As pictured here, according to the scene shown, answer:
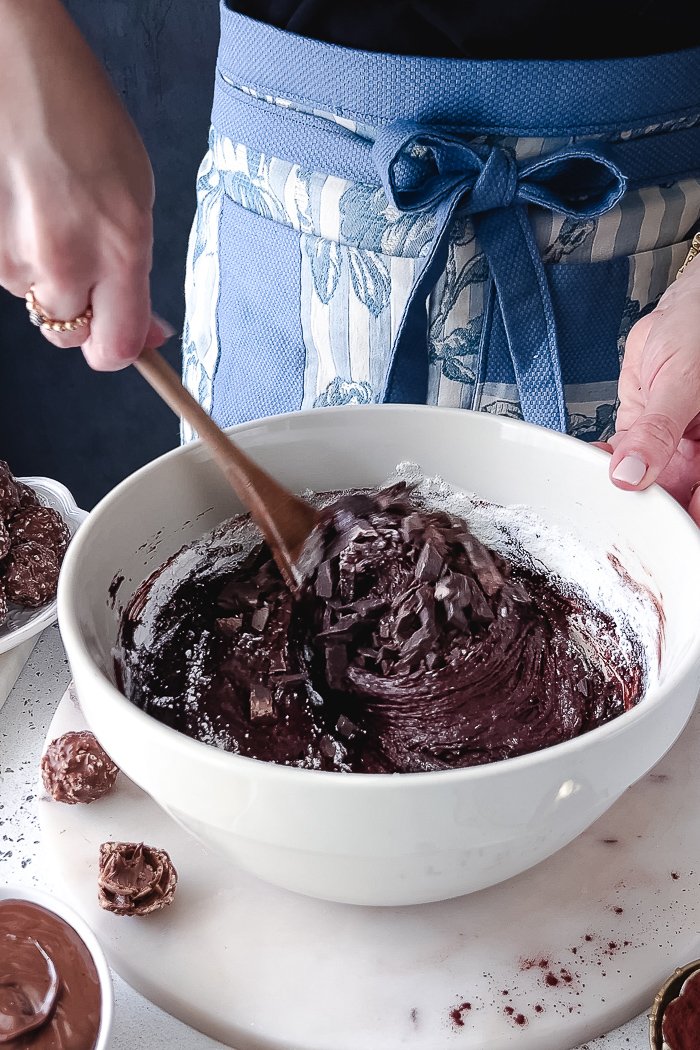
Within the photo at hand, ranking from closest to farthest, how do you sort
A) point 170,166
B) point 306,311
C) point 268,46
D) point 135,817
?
1. point 135,817
2. point 268,46
3. point 306,311
4. point 170,166

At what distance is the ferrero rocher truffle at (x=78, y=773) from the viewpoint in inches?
29.6

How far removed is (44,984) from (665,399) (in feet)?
2.26

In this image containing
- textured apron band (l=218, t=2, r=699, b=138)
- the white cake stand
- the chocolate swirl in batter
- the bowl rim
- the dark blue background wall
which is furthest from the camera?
the dark blue background wall

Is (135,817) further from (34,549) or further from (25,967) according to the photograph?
(34,549)

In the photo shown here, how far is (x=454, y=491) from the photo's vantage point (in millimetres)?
904

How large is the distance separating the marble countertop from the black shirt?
73cm

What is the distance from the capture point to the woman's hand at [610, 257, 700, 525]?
30.5 inches

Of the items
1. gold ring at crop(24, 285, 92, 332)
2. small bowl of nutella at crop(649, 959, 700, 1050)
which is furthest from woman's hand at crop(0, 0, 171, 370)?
small bowl of nutella at crop(649, 959, 700, 1050)

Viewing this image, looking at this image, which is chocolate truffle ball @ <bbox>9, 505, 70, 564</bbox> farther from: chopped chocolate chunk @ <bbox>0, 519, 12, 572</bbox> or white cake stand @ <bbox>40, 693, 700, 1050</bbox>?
white cake stand @ <bbox>40, 693, 700, 1050</bbox>

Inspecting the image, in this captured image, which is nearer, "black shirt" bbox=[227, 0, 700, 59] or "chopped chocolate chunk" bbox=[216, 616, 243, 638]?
"chopped chocolate chunk" bbox=[216, 616, 243, 638]

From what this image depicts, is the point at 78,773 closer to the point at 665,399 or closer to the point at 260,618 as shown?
the point at 260,618

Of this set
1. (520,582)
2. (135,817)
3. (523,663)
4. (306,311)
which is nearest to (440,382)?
(306,311)

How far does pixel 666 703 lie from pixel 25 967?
435 millimetres

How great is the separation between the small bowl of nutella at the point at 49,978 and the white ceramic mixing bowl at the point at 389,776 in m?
0.10
